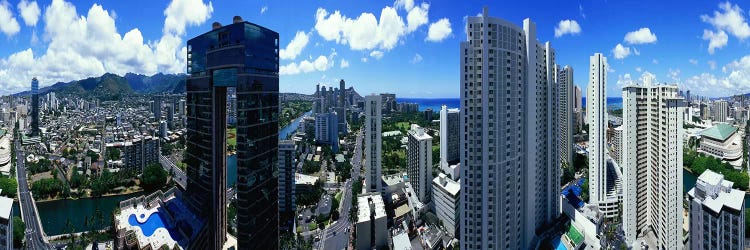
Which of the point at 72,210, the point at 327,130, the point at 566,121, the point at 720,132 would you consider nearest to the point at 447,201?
the point at 566,121

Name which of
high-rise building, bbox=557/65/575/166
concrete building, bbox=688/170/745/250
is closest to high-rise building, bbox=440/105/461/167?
high-rise building, bbox=557/65/575/166

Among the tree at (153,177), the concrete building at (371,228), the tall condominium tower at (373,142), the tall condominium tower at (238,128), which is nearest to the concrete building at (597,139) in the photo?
the tall condominium tower at (373,142)

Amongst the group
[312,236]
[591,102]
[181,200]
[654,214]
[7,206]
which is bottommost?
[312,236]

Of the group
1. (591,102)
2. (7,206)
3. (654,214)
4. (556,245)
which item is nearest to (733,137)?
(591,102)

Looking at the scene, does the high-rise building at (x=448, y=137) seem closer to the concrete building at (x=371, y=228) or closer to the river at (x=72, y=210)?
the concrete building at (x=371, y=228)

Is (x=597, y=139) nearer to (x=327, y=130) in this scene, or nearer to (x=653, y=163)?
(x=653, y=163)

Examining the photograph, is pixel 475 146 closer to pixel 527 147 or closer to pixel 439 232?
pixel 527 147

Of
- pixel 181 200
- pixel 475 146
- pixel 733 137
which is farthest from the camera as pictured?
pixel 733 137

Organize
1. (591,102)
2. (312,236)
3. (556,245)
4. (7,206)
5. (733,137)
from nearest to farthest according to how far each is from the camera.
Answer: (7,206), (556,245), (312,236), (591,102), (733,137)
